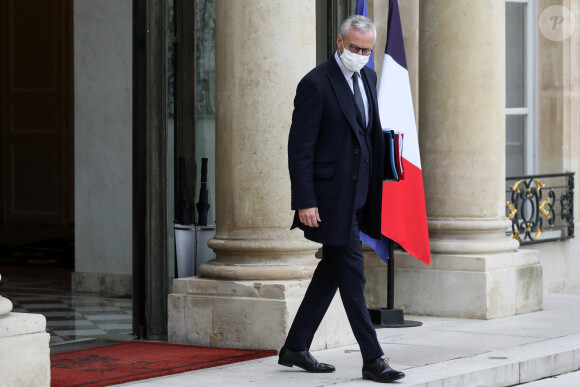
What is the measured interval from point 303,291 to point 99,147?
4.76 meters

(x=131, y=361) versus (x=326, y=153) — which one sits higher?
(x=326, y=153)

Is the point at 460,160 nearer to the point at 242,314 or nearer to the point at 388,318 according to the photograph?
the point at 388,318

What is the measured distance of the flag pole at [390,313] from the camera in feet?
28.8

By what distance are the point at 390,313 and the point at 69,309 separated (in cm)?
283

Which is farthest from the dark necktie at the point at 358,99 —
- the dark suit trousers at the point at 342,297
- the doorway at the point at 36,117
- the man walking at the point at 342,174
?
the doorway at the point at 36,117

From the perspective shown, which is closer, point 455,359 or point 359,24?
point 359,24

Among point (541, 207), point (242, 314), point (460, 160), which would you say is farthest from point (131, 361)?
point (541, 207)

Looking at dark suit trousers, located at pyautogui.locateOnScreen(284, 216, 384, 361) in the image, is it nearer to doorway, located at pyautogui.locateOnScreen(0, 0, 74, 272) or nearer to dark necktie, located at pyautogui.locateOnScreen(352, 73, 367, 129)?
dark necktie, located at pyautogui.locateOnScreen(352, 73, 367, 129)

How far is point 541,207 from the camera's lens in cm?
1203

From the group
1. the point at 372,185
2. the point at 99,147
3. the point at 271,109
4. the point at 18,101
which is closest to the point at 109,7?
the point at 99,147

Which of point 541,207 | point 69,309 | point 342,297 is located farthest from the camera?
point 541,207

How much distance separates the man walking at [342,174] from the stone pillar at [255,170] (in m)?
1.03

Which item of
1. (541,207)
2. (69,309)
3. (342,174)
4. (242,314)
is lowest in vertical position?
(69,309)

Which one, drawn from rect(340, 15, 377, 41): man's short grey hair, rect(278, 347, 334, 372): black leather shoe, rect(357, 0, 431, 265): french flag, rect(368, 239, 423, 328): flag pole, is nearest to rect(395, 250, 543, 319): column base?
rect(357, 0, 431, 265): french flag
